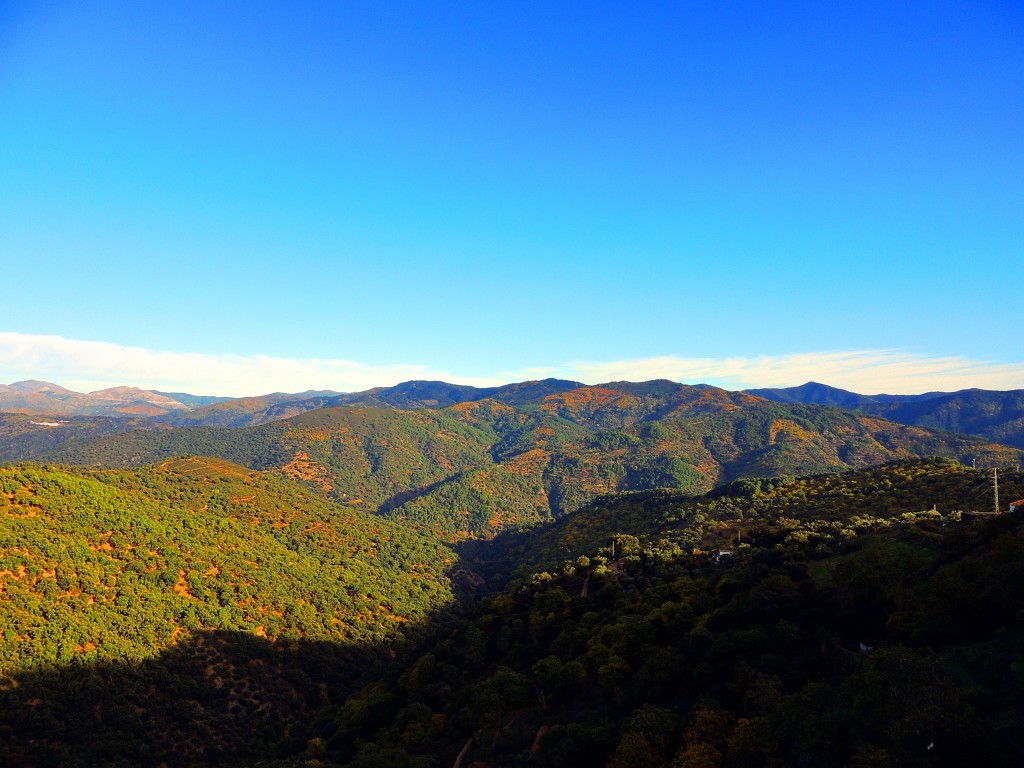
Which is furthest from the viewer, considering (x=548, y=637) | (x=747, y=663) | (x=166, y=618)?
(x=166, y=618)

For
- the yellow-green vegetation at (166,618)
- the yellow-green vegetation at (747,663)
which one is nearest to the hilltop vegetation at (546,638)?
the yellow-green vegetation at (747,663)

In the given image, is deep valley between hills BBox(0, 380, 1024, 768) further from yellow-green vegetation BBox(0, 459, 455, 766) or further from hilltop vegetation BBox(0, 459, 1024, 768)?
yellow-green vegetation BBox(0, 459, 455, 766)

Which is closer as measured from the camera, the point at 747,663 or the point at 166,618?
the point at 747,663

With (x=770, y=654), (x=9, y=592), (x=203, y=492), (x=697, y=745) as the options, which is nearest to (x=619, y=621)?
(x=770, y=654)

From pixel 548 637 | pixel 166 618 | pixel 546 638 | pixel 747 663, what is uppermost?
pixel 747 663

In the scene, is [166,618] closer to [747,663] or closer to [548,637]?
[548,637]

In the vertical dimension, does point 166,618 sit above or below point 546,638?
below

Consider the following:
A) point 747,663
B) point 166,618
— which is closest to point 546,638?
point 747,663

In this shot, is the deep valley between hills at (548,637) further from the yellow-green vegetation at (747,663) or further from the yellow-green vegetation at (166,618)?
the yellow-green vegetation at (166,618)

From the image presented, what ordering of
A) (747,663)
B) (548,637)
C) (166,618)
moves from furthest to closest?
(166,618) → (548,637) → (747,663)

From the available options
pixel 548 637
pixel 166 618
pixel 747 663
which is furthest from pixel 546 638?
pixel 166 618

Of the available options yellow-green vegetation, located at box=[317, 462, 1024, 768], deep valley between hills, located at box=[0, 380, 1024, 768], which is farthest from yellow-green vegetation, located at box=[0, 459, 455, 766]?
yellow-green vegetation, located at box=[317, 462, 1024, 768]
